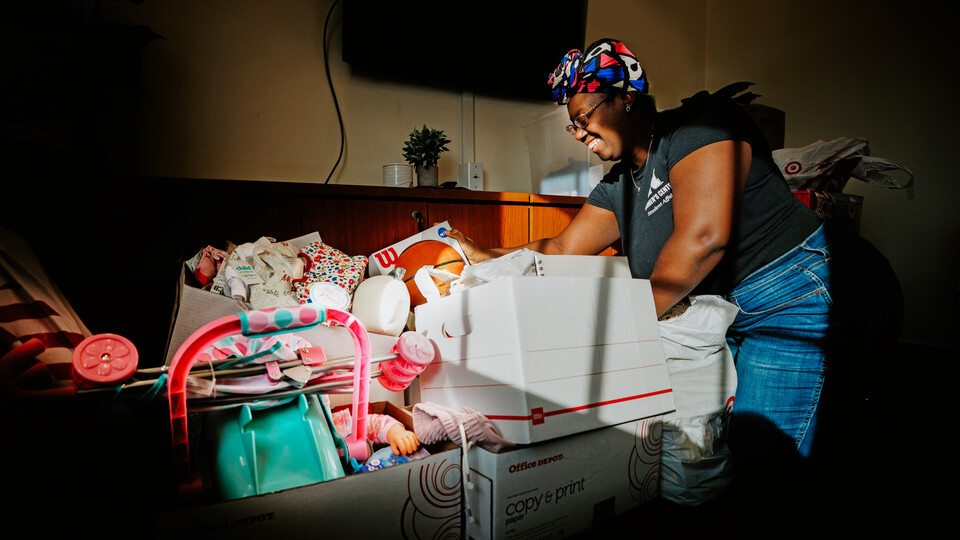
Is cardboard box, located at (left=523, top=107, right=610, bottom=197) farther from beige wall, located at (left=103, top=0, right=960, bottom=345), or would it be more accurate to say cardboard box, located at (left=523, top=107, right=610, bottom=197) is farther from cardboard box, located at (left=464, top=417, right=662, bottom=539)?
cardboard box, located at (left=464, top=417, right=662, bottom=539)

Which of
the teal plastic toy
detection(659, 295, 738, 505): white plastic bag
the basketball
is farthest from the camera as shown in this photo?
the basketball

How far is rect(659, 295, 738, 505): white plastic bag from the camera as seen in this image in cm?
101

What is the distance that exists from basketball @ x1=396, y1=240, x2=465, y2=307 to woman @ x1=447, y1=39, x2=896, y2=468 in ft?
2.18

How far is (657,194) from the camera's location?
1228mm

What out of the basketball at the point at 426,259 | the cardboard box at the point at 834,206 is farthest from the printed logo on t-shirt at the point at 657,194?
the cardboard box at the point at 834,206

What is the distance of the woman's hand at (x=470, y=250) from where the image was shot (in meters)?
1.60

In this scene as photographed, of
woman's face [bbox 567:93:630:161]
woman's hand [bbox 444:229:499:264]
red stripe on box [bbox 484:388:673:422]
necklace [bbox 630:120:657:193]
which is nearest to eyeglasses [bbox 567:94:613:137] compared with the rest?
woman's face [bbox 567:93:630:161]

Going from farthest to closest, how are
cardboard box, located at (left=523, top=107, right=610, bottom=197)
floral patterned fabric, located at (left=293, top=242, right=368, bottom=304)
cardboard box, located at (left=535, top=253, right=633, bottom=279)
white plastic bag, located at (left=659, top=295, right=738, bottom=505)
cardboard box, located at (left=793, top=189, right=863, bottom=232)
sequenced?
cardboard box, located at (left=523, top=107, right=610, bottom=197) → cardboard box, located at (left=793, top=189, right=863, bottom=232) → floral patterned fabric, located at (left=293, top=242, right=368, bottom=304) → cardboard box, located at (left=535, top=253, right=633, bottom=279) → white plastic bag, located at (left=659, top=295, right=738, bottom=505)

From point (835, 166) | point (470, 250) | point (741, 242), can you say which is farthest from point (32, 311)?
point (835, 166)

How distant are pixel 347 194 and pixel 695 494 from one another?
1.35 m

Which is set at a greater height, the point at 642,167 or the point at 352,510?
the point at 642,167

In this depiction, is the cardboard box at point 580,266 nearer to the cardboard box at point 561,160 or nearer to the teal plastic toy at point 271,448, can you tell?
the teal plastic toy at point 271,448

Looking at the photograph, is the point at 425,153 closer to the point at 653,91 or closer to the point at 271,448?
the point at 271,448

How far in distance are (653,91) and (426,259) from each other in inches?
84.6
